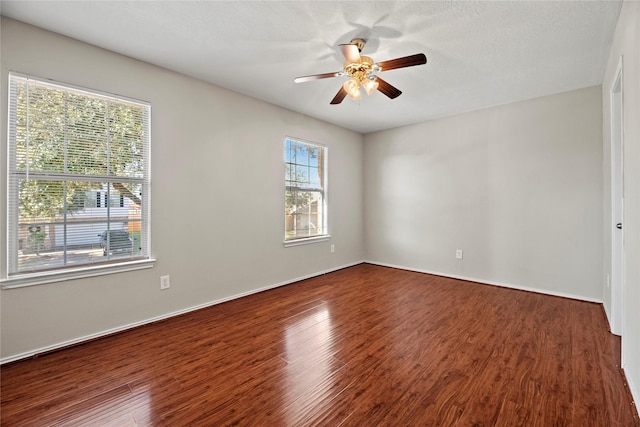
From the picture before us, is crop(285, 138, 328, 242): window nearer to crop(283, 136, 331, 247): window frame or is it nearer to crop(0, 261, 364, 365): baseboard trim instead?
crop(283, 136, 331, 247): window frame

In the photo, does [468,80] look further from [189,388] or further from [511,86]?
[189,388]

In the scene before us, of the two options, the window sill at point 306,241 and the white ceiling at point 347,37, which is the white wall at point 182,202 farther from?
the white ceiling at point 347,37

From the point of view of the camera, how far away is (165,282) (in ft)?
9.57

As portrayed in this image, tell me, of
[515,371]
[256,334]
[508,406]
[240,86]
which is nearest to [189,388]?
[256,334]

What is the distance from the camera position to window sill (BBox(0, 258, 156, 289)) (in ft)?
6.93

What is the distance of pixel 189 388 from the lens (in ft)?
Answer: 5.97

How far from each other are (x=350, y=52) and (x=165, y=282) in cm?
271

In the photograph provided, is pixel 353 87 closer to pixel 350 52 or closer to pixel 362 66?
pixel 362 66

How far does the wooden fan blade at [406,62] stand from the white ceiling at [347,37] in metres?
0.29

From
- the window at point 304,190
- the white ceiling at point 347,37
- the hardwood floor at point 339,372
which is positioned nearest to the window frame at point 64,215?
the white ceiling at point 347,37

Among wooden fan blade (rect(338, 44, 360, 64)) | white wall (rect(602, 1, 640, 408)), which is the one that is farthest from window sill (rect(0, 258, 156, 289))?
white wall (rect(602, 1, 640, 408))

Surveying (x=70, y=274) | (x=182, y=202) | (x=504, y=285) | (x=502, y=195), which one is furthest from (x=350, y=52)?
(x=504, y=285)

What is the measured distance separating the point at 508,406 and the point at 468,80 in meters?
3.03

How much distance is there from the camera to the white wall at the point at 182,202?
2209mm
